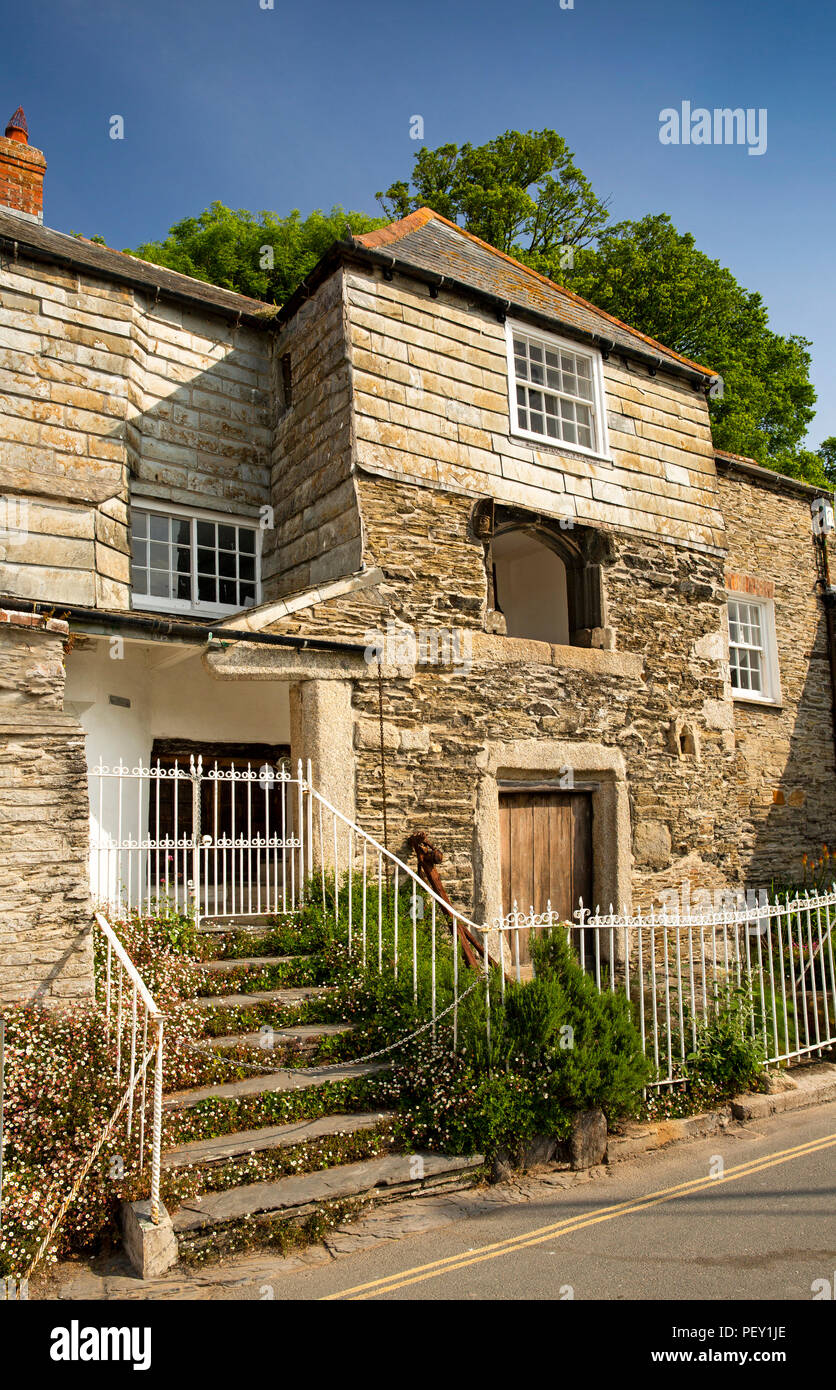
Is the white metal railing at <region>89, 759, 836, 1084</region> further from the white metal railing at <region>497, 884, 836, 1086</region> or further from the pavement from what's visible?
the pavement

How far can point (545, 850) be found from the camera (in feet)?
32.6

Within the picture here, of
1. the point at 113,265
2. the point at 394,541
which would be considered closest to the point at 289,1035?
the point at 394,541

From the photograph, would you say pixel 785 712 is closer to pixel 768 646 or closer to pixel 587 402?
pixel 768 646

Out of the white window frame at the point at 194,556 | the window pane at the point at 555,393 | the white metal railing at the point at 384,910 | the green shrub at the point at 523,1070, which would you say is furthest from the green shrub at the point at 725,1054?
the window pane at the point at 555,393

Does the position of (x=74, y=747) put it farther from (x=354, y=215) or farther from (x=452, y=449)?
(x=354, y=215)

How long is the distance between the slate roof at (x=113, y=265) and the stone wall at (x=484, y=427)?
2.52 m

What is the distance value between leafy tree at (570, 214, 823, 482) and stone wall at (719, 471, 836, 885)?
5505 mm

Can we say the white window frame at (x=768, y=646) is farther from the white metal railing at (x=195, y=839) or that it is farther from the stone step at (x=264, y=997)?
the stone step at (x=264, y=997)

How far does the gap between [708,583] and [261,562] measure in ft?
18.8

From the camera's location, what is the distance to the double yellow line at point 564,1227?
4.16 meters

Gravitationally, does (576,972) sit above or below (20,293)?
below

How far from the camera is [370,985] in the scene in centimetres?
648

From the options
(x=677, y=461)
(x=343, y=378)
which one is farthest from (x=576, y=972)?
(x=677, y=461)

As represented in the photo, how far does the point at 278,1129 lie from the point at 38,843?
2283 mm
